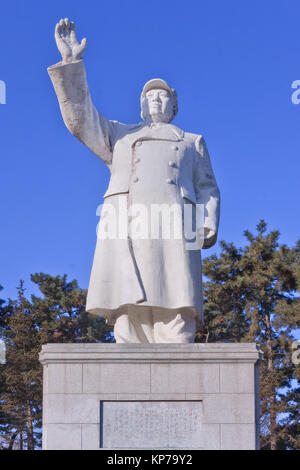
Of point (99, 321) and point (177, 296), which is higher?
point (99, 321)

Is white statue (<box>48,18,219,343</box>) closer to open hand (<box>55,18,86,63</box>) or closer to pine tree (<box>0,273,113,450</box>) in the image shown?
open hand (<box>55,18,86,63</box>)

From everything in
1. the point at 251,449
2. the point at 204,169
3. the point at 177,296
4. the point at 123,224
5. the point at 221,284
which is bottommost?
the point at 251,449

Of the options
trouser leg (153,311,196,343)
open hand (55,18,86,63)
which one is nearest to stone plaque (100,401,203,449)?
trouser leg (153,311,196,343)

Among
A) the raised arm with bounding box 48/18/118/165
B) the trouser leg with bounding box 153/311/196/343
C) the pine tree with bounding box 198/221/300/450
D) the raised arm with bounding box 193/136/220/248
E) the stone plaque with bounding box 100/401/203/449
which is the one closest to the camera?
the stone plaque with bounding box 100/401/203/449

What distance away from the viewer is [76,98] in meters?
10.8

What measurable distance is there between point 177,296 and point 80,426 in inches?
67.4

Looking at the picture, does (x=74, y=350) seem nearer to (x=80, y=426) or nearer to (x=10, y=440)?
(x=80, y=426)

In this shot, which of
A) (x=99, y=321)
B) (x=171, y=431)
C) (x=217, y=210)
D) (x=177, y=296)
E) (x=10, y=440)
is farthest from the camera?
(x=99, y=321)

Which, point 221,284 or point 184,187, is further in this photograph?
point 221,284

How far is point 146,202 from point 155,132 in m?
0.96

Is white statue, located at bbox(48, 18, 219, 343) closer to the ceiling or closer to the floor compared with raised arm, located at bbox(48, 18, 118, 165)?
closer to the floor

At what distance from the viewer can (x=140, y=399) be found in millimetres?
9656

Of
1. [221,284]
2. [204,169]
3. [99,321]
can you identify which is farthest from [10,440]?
[204,169]

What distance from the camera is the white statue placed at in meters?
10.3
